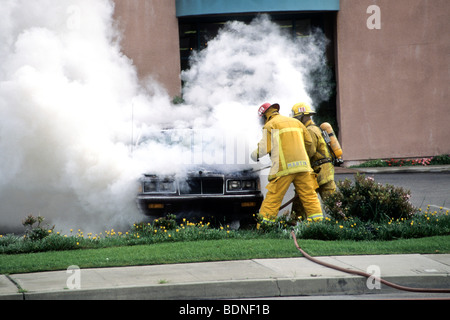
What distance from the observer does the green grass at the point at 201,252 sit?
7582 millimetres

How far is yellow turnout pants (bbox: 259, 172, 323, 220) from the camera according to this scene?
9.50 meters

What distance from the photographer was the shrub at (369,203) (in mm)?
9564

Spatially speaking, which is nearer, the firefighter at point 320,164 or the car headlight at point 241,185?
the car headlight at point 241,185

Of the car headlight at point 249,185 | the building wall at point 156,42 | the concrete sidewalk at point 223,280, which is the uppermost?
the building wall at point 156,42

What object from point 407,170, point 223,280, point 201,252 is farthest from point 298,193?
point 407,170

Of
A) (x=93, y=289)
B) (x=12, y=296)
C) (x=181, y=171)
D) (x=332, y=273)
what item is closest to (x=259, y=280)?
(x=332, y=273)

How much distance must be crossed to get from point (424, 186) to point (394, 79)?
22.3 feet

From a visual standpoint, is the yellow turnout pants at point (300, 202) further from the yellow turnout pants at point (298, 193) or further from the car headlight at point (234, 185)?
the car headlight at point (234, 185)

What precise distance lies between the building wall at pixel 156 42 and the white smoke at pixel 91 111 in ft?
23.5

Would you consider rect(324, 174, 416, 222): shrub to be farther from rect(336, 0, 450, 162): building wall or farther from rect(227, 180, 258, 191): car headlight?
rect(336, 0, 450, 162): building wall

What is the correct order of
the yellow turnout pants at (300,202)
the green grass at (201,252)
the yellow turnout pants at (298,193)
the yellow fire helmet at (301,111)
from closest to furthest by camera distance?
the green grass at (201,252) < the yellow turnout pants at (298,193) < the yellow turnout pants at (300,202) < the yellow fire helmet at (301,111)

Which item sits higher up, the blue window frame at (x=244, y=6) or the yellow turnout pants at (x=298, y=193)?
the blue window frame at (x=244, y=6)

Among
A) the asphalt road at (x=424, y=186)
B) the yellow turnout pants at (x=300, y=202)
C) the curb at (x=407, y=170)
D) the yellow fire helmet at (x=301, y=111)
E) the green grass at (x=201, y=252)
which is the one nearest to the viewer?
the green grass at (x=201, y=252)

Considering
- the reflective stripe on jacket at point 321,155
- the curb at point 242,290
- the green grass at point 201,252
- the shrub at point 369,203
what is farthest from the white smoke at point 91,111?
the curb at point 242,290
